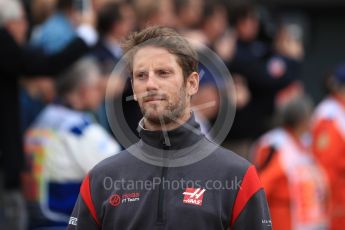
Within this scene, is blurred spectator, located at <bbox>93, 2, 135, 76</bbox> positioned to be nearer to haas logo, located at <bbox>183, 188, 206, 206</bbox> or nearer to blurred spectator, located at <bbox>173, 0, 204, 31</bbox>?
blurred spectator, located at <bbox>173, 0, 204, 31</bbox>

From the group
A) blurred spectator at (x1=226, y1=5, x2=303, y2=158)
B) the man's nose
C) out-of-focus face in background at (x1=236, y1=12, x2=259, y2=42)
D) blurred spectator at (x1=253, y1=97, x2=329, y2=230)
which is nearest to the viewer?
the man's nose

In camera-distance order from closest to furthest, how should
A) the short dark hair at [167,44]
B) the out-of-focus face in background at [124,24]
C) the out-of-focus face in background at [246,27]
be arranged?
the short dark hair at [167,44] → the out-of-focus face in background at [124,24] → the out-of-focus face in background at [246,27]

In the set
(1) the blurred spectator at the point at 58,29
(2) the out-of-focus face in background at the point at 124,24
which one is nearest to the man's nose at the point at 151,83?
(1) the blurred spectator at the point at 58,29

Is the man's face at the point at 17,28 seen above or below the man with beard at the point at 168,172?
above

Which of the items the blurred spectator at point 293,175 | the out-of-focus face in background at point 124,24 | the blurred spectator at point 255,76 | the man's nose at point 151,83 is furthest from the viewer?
the blurred spectator at point 255,76

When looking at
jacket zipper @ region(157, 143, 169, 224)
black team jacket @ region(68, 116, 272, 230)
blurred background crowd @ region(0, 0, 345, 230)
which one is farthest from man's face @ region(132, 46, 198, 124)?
blurred background crowd @ region(0, 0, 345, 230)

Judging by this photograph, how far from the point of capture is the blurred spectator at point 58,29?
286 inches

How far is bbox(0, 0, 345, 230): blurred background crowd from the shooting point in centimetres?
631

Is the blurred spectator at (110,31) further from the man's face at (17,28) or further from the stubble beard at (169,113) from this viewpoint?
the stubble beard at (169,113)

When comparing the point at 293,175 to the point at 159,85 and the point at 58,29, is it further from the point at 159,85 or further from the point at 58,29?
the point at 159,85

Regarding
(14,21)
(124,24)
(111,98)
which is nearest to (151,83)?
(111,98)

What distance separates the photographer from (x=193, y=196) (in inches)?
146

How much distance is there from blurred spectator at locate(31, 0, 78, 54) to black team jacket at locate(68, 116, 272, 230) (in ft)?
11.3

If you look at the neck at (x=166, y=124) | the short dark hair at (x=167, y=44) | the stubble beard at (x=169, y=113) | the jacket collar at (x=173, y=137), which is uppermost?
the short dark hair at (x=167, y=44)
